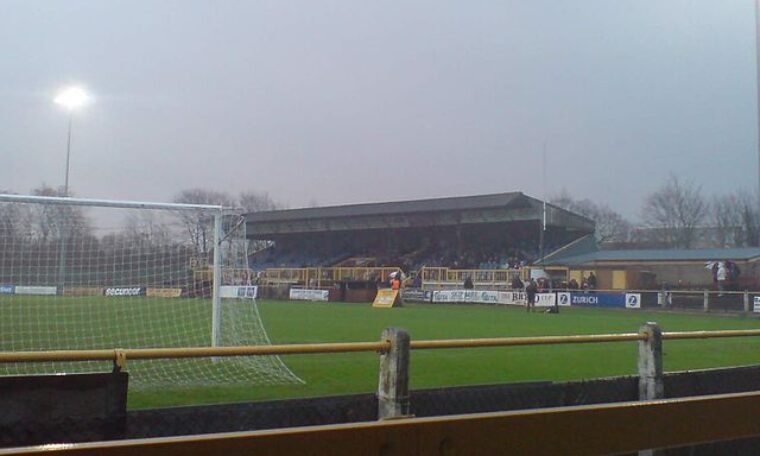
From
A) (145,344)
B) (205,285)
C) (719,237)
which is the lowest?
(145,344)

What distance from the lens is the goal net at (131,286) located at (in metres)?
12.3

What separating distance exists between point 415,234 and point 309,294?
20593 millimetres

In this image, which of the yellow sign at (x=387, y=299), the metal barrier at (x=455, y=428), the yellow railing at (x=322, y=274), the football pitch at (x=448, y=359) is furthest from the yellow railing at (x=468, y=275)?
the metal barrier at (x=455, y=428)

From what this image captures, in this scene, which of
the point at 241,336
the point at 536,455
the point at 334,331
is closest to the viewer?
the point at 536,455

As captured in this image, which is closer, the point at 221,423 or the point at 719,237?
the point at 221,423

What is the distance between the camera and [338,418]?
583 centimetres

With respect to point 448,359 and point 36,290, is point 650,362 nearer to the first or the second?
point 448,359

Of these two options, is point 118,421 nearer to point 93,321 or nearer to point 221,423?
point 221,423

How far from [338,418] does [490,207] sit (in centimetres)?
5191

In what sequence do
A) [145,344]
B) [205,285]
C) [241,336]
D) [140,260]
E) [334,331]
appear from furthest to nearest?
[334,331] → [205,285] → [140,260] → [145,344] → [241,336]

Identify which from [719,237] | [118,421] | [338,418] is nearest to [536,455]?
[118,421]

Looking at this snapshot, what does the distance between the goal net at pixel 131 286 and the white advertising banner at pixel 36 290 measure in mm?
27

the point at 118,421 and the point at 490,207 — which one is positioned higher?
the point at 490,207

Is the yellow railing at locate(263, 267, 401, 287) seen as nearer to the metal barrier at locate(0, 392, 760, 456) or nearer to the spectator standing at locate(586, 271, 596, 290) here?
the spectator standing at locate(586, 271, 596, 290)
